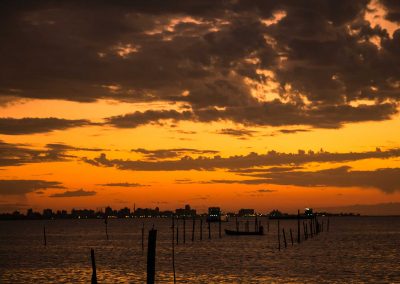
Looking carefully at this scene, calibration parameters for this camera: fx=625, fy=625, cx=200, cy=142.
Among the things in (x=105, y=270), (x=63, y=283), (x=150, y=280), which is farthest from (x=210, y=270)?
(x=150, y=280)

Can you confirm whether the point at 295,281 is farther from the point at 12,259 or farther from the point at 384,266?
the point at 12,259

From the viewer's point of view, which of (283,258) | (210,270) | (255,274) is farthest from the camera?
(283,258)

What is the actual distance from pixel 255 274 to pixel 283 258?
769 inches

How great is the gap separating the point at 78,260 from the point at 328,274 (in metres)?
32.8

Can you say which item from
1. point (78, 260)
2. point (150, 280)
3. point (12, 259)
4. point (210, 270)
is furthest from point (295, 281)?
point (12, 259)

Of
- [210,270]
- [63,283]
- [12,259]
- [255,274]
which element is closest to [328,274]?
[255,274]

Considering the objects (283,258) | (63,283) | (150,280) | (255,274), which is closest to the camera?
(150,280)

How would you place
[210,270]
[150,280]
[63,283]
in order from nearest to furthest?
1. [150,280]
2. [63,283]
3. [210,270]

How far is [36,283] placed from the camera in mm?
52094

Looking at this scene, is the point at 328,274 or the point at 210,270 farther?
the point at 210,270

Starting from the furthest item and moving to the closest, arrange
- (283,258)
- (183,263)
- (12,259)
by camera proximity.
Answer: (12,259) < (283,258) < (183,263)

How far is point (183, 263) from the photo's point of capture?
7094 cm

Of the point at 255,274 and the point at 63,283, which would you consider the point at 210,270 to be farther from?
the point at 63,283

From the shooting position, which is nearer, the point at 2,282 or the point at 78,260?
the point at 2,282
